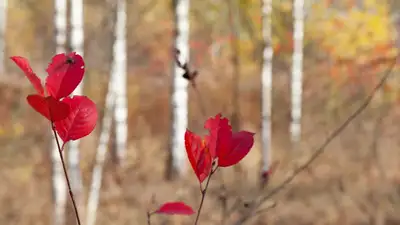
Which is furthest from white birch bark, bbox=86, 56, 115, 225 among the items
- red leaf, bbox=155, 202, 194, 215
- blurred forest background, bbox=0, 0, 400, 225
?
red leaf, bbox=155, 202, 194, 215

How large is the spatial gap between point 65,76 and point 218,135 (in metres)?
0.22

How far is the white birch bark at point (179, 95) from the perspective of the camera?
6340 mm

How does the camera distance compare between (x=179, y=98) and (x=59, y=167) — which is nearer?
(x=59, y=167)

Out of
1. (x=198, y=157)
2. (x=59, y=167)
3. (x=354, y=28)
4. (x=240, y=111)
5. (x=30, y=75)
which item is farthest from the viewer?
(x=354, y=28)

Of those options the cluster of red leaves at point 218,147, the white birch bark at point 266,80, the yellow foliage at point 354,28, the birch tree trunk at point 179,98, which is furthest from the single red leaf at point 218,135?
the yellow foliage at point 354,28

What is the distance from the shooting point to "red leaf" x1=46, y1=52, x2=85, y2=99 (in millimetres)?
692

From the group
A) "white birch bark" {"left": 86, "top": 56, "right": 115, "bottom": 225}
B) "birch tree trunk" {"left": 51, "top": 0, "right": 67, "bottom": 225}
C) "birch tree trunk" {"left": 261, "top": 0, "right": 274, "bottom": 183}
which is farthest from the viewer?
"birch tree trunk" {"left": 261, "top": 0, "right": 274, "bottom": 183}

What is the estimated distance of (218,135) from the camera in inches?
30.4

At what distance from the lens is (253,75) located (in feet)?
41.3

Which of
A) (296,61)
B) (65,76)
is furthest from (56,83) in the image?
(296,61)

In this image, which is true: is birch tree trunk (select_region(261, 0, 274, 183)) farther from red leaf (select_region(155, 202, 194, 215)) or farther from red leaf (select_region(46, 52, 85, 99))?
red leaf (select_region(46, 52, 85, 99))

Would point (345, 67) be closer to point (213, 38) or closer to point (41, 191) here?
point (213, 38)

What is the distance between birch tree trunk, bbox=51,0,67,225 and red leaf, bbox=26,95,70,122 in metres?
3.51

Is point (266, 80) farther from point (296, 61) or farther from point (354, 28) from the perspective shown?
point (354, 28)
